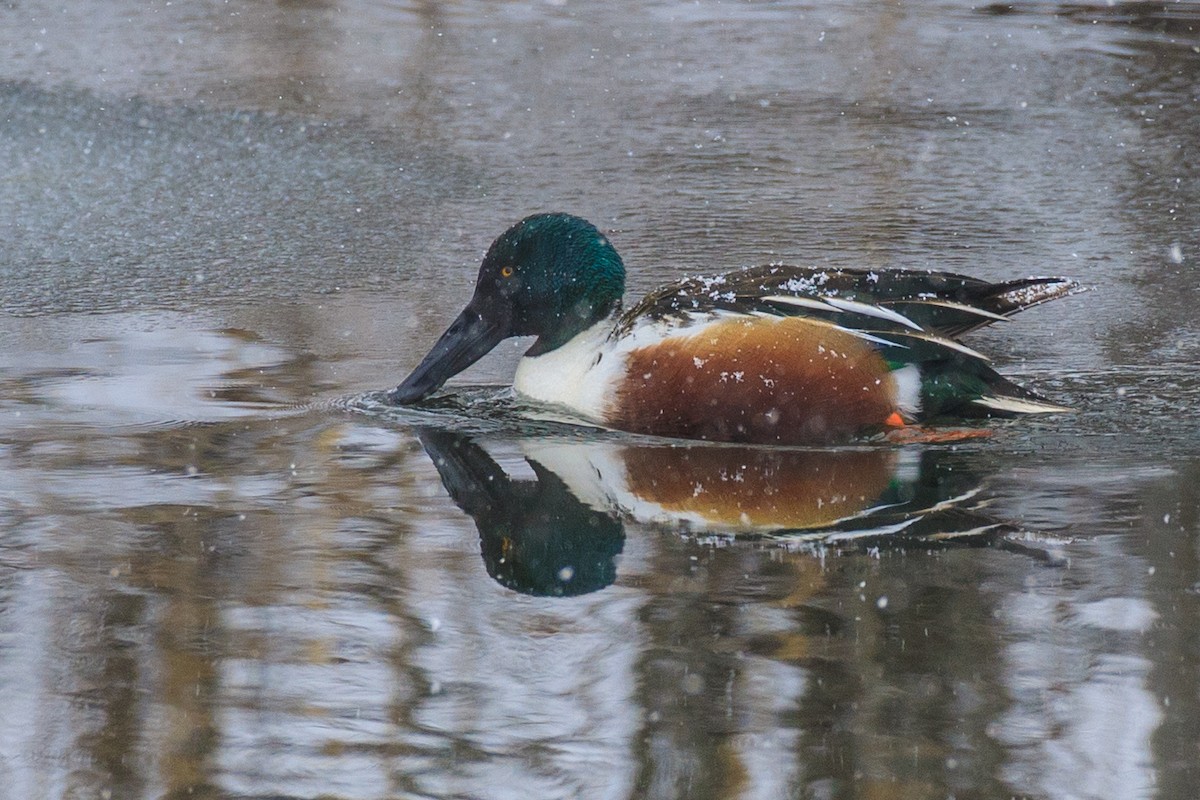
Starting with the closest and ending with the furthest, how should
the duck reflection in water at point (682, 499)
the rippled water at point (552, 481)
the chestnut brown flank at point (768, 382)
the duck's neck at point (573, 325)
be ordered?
the rippled water at point (552, 481) < the duck reflection in water at point (682, 499) < the chestnut brown flank at point (768, 382) < the duck's neck at point (573, 325)

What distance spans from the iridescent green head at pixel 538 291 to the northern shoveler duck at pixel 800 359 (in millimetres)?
262

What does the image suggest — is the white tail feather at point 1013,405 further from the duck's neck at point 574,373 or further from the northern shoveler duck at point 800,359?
the duck's neck at point 574,373

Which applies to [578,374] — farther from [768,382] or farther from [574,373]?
[768,382]

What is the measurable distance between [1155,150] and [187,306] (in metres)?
4.63

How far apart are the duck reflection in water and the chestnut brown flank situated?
0.08 metres

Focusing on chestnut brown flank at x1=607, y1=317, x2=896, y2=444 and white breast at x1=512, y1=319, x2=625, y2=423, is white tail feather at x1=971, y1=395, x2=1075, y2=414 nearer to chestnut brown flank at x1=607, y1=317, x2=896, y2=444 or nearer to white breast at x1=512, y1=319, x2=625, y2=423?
chestnut brown flank at x1=607, y1=317, x2=896, y2=444

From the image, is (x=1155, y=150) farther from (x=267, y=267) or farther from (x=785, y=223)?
(x=267, y=267)

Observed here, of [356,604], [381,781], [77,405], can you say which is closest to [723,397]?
[356,604]

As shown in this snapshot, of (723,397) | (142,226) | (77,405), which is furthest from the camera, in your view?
(142,226)

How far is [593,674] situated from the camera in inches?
121

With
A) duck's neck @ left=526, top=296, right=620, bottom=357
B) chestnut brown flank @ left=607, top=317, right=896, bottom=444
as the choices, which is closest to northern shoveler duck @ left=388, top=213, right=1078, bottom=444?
chestnut brown flank @ left=607, top=317, right=896, bottom=444

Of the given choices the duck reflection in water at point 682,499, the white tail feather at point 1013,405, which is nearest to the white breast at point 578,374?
the duck reflection in water at point 682,499

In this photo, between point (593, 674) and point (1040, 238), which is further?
point (1040, 238)

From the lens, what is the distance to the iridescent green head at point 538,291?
5137mm
